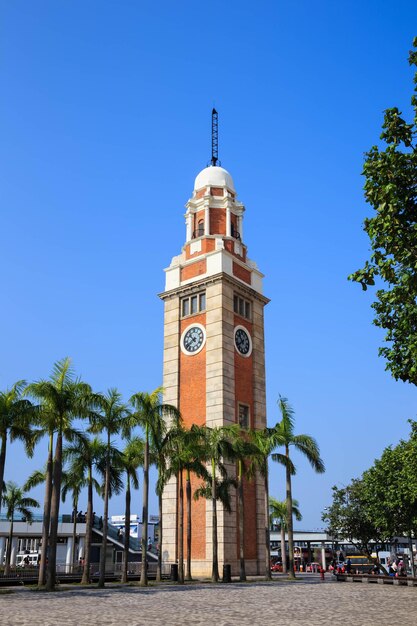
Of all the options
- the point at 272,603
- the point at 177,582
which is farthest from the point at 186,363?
the point at 272,603

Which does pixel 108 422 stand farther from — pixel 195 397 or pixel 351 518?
pixel 351 518

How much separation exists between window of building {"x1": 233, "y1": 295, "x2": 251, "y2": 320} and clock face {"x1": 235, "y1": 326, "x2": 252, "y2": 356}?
54.9 inches

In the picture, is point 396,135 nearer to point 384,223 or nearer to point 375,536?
point 384,223

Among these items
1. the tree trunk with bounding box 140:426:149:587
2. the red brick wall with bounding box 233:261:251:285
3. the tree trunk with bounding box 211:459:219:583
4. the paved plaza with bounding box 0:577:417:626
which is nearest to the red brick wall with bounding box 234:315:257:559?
the red brick wall with bounding box 233:261:251:285

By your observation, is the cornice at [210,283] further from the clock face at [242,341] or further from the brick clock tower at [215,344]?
the clock face at [242,341]

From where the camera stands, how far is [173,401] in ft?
155

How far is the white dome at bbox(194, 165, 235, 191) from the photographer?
5467cm

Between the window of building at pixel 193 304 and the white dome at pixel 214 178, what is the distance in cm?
1093

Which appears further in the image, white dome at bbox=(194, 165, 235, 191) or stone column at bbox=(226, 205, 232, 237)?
white dome at bbox=(194, 165, 235, 191)

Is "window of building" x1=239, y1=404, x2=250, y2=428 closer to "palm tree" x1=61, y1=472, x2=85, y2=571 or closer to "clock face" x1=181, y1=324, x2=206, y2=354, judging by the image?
"clock face" x1=181, y1=324, x2=206, y2=354

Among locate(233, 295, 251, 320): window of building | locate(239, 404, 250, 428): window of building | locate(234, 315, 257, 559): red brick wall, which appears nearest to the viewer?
locate(234, 315, 257, 559): red brick wall

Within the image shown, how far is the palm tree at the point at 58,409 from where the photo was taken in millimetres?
27672

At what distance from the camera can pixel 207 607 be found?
67.4 ft

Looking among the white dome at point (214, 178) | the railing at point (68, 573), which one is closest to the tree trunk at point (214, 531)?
the railing at point (68, 573)
